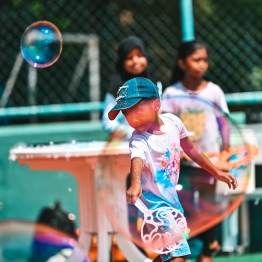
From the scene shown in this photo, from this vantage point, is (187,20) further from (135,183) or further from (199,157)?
(135,183)

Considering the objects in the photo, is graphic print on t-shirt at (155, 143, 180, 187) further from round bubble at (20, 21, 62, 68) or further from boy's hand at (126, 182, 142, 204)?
round bubble at (20, 21, 62, 68)

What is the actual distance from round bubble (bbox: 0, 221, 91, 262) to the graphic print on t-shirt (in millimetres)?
2352

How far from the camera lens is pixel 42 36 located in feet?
17.8

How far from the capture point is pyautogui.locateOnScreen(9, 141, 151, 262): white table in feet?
18.2

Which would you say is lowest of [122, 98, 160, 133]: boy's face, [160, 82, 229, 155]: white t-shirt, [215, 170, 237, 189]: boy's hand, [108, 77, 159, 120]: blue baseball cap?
[215, 170, 237, 189]: boy's hand

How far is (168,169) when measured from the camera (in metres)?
3.89

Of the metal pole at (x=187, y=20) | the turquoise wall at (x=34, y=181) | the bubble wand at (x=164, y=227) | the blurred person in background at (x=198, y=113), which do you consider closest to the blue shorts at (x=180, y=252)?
the bubble wand at (x=164, y=227)

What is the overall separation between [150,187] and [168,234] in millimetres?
218

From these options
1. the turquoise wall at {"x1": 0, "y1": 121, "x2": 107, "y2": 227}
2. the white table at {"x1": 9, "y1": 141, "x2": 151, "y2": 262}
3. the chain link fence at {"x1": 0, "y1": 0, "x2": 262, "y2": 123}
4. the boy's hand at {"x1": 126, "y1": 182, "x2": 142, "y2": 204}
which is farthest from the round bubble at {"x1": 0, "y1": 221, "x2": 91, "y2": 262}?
the boy's hand at {"x1": 126, "y1": 182, "x2": 142, "y2": 204}

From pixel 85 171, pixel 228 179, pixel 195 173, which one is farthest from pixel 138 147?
pixel 85 171

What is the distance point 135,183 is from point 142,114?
32cm

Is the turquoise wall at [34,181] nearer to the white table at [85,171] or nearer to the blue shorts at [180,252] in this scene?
the white table at [85,171]

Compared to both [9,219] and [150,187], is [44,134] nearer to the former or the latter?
[9,219]

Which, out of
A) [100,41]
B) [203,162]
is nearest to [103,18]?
[100,41]
